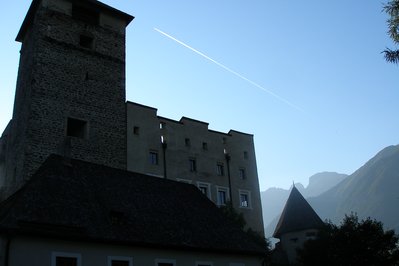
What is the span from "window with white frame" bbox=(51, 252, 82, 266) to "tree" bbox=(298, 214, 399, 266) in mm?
19703

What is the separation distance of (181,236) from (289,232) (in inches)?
1098

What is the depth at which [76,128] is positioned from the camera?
24906 millimetres

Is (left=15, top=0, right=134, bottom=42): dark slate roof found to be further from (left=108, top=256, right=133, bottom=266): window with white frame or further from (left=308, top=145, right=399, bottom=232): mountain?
(left=308, top=145, right=399, bottom=232): mountain

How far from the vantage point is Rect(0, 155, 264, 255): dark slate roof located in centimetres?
1560

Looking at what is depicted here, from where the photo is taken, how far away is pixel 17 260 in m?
14.2

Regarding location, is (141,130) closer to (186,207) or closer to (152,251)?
(186,207)

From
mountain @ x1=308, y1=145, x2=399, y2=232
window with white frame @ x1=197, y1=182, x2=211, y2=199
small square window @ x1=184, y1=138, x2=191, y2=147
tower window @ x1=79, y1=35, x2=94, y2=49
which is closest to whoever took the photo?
tower window @ x1=79, y1=35, x2=94, y2=49

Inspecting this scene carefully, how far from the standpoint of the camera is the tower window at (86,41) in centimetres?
2631

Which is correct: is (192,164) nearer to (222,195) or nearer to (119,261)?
(222,195)

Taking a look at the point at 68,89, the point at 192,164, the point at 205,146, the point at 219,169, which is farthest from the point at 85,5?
the point at 219,169

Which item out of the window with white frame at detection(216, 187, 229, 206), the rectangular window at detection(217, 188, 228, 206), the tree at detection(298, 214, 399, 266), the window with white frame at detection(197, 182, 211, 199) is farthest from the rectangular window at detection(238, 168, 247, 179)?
the tree at detection(298, 214, 399, 266)

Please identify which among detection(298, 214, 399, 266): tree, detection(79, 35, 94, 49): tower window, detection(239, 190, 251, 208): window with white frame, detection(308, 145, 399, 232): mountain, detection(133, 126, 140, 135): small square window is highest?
detection(308, 145, 399, 232): mountain

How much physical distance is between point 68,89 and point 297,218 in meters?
28.3

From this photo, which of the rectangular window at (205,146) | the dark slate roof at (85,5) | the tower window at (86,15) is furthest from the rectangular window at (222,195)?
the tower window at (86,15)
